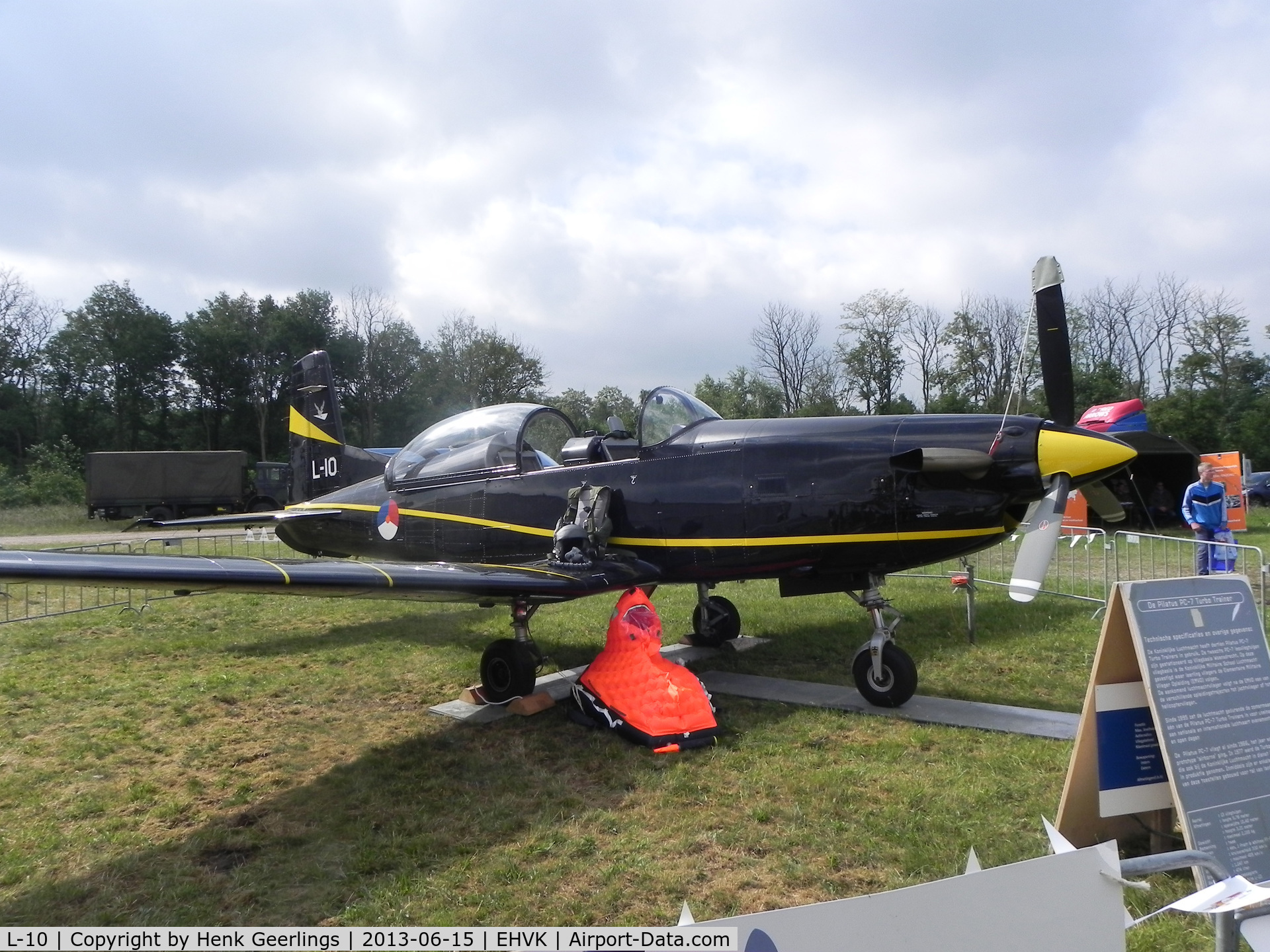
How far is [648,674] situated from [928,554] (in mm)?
2166

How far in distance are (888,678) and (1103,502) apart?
83.2 inches

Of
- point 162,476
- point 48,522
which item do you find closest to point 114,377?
point 48,522

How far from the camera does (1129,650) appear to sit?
129 inches

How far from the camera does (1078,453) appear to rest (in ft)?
16.7

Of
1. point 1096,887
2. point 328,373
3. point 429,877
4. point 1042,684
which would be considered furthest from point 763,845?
point 328,373

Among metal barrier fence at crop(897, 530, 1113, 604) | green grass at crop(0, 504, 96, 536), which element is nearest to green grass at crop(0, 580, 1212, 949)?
metal barrier fence at crop(897, 530, 1113, 604)

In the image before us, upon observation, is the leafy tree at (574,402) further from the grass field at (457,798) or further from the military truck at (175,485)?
the grass field at (457,798)

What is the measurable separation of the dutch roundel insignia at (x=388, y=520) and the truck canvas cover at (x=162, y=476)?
26250 mm

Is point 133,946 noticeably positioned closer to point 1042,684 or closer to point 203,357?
point 1042,684

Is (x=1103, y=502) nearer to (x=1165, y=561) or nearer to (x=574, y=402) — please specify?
(x=1165, y=561)

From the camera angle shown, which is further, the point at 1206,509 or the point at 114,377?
the point at 114,377

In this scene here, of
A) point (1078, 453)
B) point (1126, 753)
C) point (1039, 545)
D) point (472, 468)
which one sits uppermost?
point (472, 468)

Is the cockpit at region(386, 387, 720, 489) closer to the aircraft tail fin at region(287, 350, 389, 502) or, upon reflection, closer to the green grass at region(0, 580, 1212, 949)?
the green grass at region(0, 580, 1212, 949)

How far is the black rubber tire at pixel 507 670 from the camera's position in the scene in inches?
234
